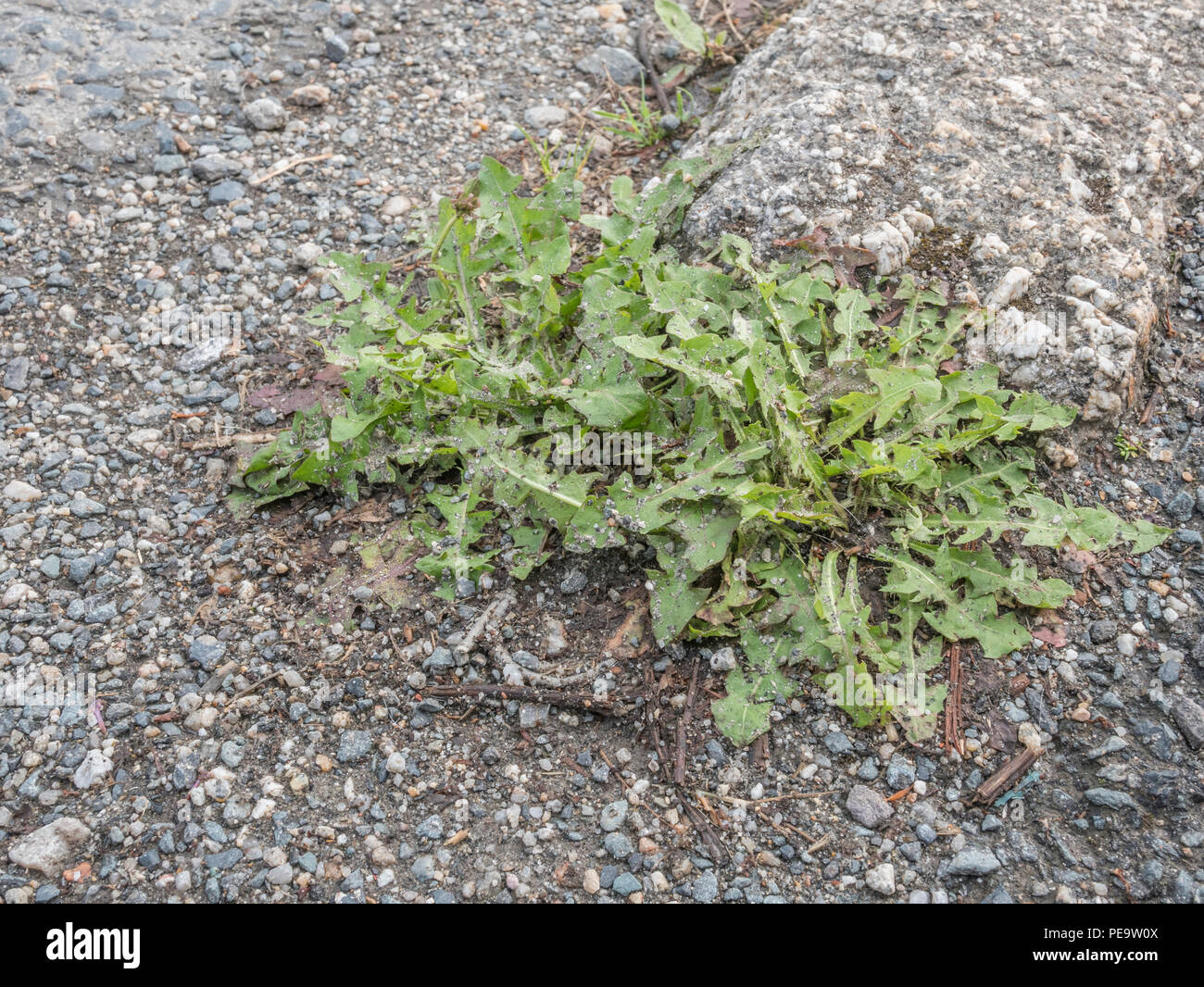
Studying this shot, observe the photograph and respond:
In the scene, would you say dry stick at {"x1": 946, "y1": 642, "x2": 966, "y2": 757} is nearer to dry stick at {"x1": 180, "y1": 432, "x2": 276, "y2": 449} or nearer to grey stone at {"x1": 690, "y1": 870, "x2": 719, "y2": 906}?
grey stone at {"x1": 690, "y1": 870, "x2": 719, "y2": 906}

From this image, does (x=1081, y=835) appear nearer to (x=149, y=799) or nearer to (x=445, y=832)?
(x=445, y=832)

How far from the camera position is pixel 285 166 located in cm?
433

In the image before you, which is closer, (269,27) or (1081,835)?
(1081,835)

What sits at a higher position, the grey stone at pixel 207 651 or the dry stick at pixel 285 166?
the dry stick at pixel 285 166

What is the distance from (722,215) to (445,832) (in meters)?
2.41

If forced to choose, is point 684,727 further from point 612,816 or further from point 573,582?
point 573,582

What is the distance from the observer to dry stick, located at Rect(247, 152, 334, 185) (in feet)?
14.0

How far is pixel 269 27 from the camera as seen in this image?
4828mm

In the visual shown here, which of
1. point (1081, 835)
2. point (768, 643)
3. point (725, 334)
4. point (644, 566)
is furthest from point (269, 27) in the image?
point (1081, 835)

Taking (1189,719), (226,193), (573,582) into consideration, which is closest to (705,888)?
(573,582)

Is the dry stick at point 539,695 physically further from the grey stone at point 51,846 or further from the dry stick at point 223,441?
the dry stick at point 223,441

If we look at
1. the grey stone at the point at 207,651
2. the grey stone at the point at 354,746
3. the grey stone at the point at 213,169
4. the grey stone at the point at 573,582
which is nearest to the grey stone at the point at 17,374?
the grey stone at the point at 213,169

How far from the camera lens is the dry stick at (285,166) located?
427 cm
